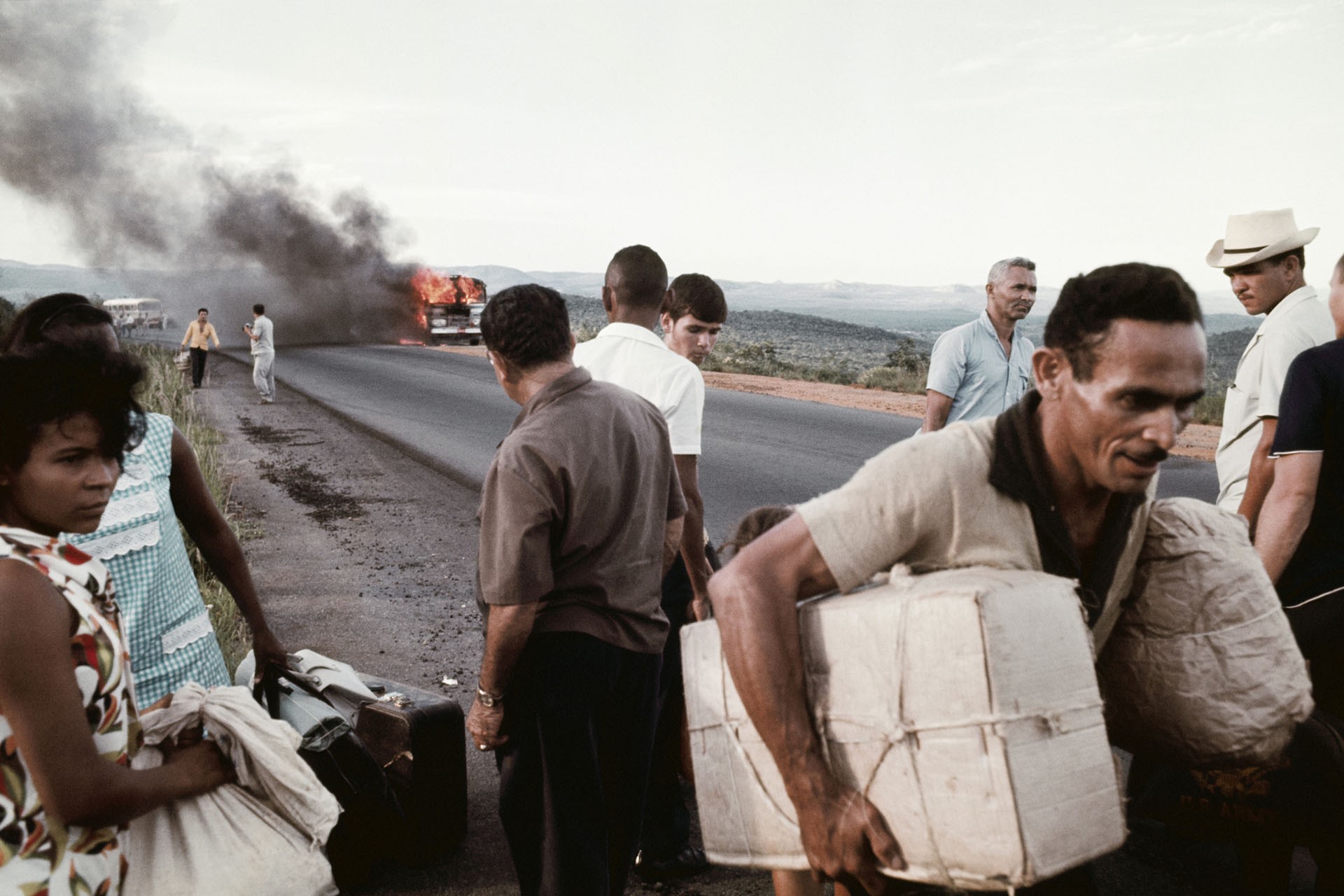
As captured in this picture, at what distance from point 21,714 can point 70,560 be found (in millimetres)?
253

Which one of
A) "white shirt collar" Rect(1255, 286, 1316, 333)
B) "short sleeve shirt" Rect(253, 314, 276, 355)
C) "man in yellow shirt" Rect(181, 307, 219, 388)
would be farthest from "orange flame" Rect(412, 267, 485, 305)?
"white shirt collar" Rect(1255, 286, 1316, 333)

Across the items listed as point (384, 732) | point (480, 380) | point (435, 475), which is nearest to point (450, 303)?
point (480, 380)

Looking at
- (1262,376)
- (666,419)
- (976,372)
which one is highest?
(1262,376)

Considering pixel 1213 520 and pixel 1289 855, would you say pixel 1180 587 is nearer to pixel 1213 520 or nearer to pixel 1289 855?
pixel 1213 520

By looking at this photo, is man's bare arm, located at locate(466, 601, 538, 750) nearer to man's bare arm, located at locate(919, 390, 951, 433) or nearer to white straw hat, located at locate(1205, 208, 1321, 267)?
white straw hat, located at locate(1205, 208, 1321, 267)

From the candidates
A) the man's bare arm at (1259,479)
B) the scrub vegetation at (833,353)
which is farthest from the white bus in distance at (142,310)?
the man's bare arm at (1259,479)

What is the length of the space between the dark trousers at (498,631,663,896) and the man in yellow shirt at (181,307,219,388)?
19.2 m

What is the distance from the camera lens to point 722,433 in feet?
49.1

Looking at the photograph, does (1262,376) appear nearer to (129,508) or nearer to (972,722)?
(972,722)

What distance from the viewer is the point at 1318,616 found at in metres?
3.12

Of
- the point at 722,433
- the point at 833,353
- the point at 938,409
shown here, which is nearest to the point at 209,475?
the point at 938,409

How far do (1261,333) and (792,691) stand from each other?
3464mm

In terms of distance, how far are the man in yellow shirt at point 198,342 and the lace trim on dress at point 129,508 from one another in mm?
18862

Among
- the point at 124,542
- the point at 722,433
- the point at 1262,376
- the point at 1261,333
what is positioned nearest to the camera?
the point at 124,542
